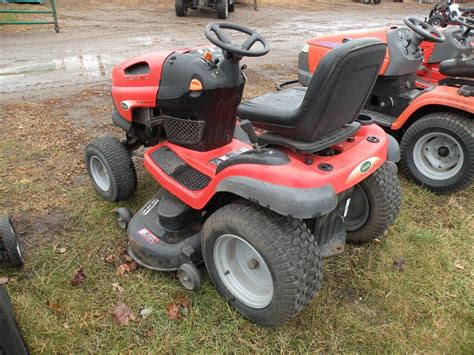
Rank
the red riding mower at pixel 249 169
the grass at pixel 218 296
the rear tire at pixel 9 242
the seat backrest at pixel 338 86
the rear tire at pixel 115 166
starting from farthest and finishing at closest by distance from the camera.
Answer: the rear tire at pixel 115 166 < the rear tire at pixel 9 242 < the grass at pixel 218 296 < the red riding mower at pixel 249 169 < the seat backrest at pixel 338 86

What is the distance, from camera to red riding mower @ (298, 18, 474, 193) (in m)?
3.25

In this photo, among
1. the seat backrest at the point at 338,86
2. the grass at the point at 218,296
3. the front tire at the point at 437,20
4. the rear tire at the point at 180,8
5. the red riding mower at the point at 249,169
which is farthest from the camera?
the rear tire at the point at 180,8

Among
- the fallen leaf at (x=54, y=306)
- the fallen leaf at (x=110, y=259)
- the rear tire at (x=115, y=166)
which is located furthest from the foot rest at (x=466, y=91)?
the fallen leaf at (x=54, y=306)

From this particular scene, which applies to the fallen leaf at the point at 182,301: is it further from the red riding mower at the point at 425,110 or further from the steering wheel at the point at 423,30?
the steering wheel at the point at 423,30

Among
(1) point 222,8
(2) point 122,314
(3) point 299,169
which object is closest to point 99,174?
(2) point 122,314

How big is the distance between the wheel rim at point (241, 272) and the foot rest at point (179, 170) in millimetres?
424

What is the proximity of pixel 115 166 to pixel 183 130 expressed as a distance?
0.60m

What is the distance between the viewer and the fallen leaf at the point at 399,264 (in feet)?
8.59

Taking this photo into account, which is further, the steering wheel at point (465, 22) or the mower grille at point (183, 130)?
the steering wheel at point (465, 22)

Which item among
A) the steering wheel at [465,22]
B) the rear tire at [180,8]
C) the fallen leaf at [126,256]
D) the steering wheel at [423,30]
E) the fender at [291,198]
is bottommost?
the rear tire at [180,8]

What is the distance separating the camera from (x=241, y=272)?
2279mm

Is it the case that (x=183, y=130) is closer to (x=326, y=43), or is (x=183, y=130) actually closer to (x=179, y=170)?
(x=179, y=170)

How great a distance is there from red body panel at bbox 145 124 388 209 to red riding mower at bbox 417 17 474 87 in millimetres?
2489

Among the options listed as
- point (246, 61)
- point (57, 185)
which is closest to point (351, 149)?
point (57, 185)
